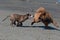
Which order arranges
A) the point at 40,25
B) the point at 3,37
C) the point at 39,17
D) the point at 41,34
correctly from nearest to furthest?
the point at 3,37
the point at 41,34
the point at 39,17
the point at 40,25

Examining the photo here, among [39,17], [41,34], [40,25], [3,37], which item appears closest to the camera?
[3,37]

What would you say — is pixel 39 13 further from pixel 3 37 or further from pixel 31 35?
pixel 3 37

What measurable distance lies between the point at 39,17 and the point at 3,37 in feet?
9.66

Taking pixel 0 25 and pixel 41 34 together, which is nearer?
pixel 41 34

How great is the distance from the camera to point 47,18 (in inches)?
552

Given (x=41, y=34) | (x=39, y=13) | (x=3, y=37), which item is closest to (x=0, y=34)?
(x=3, y=37)

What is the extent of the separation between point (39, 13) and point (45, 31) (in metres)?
1.05

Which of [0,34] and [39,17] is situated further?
[39,17]

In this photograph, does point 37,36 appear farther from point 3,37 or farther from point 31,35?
point 3,37

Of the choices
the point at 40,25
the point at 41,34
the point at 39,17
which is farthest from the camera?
the point at 40,25

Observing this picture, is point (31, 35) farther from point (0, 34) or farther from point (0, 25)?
point (0, 25)

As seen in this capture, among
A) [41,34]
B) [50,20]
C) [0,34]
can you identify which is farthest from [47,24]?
[0,34]

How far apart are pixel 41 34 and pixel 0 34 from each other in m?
1.66

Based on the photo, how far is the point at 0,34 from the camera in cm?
1217
